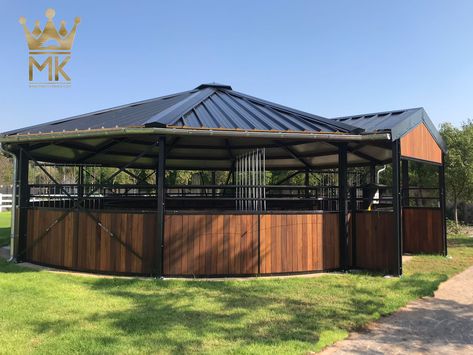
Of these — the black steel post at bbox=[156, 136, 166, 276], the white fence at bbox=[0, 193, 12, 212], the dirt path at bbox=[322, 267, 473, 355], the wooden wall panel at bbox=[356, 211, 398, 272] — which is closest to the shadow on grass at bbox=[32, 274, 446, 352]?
the dirt path at bbox=[322, 267, 473, 355]

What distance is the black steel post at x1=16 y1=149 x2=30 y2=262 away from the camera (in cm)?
939

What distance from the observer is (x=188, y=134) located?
7406 millimetres

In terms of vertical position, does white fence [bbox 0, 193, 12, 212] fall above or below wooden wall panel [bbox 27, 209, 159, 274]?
above

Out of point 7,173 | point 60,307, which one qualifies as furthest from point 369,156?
point 7,173

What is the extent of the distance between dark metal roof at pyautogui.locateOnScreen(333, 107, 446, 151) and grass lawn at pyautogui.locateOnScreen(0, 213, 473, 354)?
3136 mm

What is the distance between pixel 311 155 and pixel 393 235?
16.1 feet

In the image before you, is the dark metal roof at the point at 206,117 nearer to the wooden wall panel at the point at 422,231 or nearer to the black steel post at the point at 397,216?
the black steel post at the point at 397,216

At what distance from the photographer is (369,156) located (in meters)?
12.5

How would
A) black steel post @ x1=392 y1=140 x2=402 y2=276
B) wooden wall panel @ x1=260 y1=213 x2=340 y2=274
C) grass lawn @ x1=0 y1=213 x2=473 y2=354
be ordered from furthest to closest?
black steel post @ x1=392 y1=140 x2=402 y2=276 < wooden wall panel @ x1=260 y1=213 x2=340 y2=274 < grass lawn @ x1=0 y1=213 x2=473 y2=354

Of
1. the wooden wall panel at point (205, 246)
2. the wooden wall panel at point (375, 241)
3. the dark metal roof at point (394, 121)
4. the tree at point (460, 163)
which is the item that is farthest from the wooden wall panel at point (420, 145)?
the tree at point (460, 163)

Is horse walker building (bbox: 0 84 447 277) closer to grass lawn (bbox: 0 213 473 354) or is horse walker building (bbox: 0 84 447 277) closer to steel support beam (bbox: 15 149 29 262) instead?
steel support beam (bbox: 15 149 29 262)

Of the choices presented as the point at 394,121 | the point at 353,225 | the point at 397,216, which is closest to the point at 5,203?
the point at 353,225

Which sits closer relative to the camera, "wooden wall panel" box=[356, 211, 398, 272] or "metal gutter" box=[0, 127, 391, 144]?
"metal gutter" box=[0, 127, 391, 144]

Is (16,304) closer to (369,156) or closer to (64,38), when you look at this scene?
(64,38)
